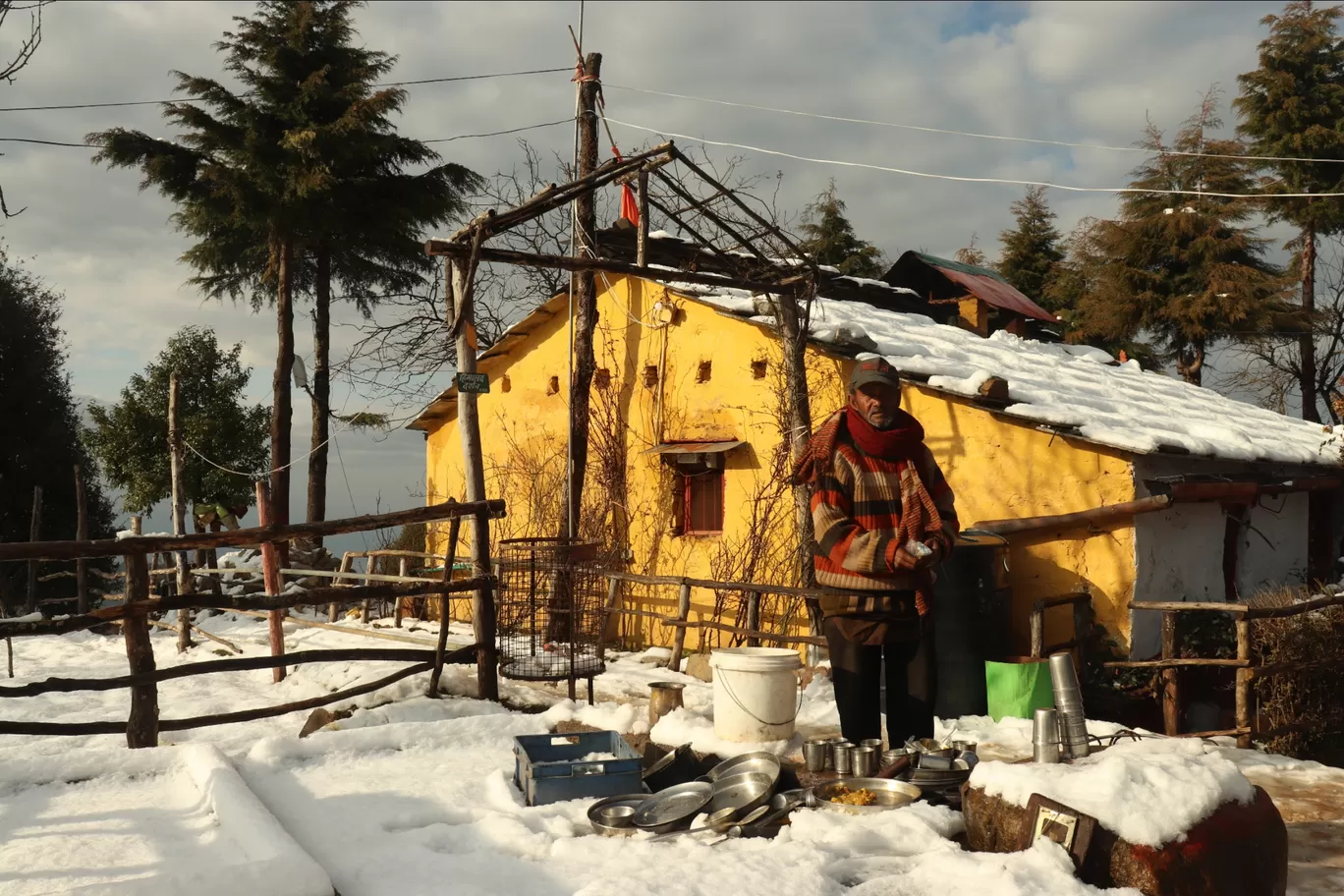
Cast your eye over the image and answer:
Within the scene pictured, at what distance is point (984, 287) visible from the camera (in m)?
19.2

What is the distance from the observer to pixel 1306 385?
23141 millimetres

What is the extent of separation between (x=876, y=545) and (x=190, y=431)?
63.2 ft

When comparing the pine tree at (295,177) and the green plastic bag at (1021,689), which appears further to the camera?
the pine tree at (295,177)

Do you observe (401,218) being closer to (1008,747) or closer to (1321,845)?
(1008,747)

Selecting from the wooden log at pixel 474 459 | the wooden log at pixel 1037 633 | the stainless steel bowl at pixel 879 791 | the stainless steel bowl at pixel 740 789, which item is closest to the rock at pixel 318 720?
the wooden log at pixel 474 459

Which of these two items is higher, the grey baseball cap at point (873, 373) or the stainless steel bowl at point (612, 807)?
the grey baseball cap at point (873, 373)

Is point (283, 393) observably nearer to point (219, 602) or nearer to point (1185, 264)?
point (219, 602)

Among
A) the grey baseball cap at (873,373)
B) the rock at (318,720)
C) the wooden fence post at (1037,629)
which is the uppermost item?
the grey baseball cap at (873,373)

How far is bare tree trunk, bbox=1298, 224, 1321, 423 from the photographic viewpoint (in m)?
23.1

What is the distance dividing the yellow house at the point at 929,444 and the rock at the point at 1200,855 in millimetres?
4937

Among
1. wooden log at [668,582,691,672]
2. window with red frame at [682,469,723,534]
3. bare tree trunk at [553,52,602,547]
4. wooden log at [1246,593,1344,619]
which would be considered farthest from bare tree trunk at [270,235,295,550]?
wooden log at [1246,593,1344,619]

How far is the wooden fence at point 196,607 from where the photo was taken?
17.2 ft

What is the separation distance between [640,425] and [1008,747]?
7.83 meters

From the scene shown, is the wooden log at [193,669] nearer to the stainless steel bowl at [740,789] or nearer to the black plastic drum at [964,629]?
the stainless steel bowl at [740,789]
